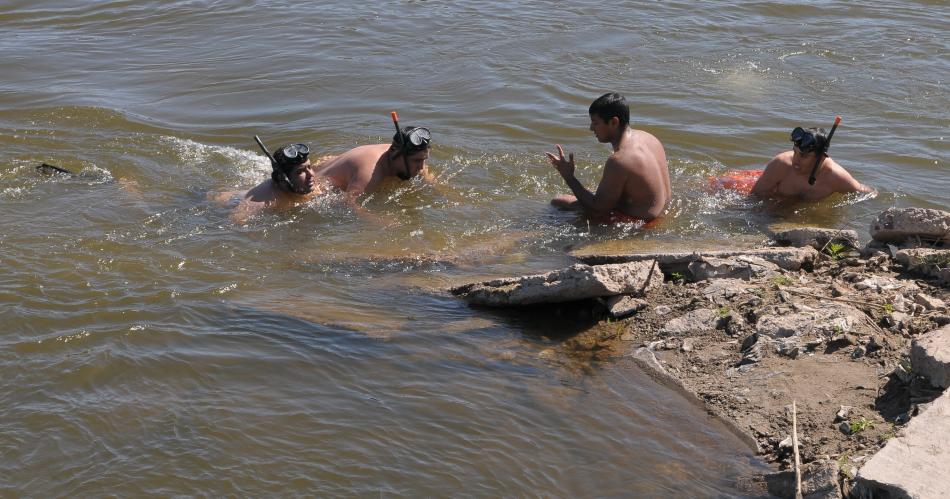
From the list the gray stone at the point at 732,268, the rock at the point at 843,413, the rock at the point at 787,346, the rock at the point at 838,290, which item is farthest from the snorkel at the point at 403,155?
the rock at the point at 843,413

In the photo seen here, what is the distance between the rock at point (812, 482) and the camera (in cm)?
363

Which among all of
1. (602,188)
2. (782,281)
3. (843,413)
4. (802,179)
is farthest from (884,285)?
(802,179)

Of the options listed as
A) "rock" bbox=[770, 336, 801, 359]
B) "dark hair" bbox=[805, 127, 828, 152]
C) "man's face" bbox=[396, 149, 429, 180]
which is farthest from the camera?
"man's face" bbox=[396, 149, 429, 180]

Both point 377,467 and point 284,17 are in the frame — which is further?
point 284,17

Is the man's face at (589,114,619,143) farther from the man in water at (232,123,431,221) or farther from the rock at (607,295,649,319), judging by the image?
the rock at (607,295,649,319)

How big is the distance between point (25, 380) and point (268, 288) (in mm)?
1616

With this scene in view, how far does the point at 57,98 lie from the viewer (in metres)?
10.5

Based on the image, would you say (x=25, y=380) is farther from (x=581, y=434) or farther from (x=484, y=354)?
(x=581, y=434)

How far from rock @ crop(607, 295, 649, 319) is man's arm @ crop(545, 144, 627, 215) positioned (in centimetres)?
195

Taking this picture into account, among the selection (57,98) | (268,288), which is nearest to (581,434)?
(268,288)

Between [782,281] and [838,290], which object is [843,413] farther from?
[782,281]

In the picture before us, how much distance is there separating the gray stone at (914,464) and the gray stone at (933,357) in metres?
0.30

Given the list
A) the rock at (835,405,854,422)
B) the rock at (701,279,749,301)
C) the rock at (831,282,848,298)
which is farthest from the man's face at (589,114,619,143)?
the rock at (835,405,854,422)

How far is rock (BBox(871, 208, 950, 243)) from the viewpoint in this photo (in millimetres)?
5871
